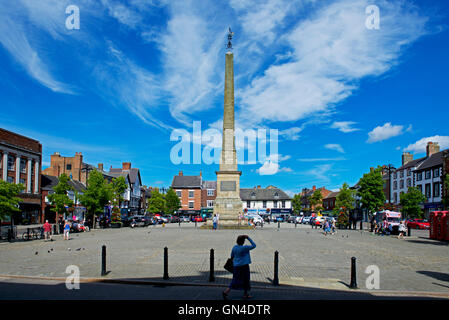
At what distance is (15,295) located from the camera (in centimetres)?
859

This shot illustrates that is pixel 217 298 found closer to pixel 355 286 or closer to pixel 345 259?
pixel 355 286

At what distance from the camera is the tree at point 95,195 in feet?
134

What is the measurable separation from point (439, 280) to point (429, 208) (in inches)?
2105

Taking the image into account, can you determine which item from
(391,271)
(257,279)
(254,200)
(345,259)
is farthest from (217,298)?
(254,200)

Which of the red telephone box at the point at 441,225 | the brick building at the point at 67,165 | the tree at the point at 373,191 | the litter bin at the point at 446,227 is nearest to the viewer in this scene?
the litter bin at the point at 446,227

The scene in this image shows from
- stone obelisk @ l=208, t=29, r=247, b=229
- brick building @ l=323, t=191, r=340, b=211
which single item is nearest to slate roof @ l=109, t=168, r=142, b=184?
stone obelisk @ l=208, t=29, r=247, b=229

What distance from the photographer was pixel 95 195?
4156 cm

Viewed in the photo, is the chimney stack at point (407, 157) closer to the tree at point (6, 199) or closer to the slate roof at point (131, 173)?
the slate roof at point (131, 173)

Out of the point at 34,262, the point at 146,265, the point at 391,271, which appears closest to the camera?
the point at 391,271

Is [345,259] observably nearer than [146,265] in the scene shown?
No

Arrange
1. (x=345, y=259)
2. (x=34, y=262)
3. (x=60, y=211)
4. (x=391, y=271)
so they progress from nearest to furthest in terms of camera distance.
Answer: (x=391, y=271) < (x=34, y=262) < (x=345, y=259) < (x=60, y=211)

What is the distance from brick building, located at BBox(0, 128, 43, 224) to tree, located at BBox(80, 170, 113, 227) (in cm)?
1037

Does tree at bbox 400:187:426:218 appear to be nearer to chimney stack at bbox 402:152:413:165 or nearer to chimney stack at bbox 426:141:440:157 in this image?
chimney stack at bbox 426:141:440:157

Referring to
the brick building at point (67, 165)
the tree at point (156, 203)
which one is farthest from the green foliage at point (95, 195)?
the tree at point (156, 203)
